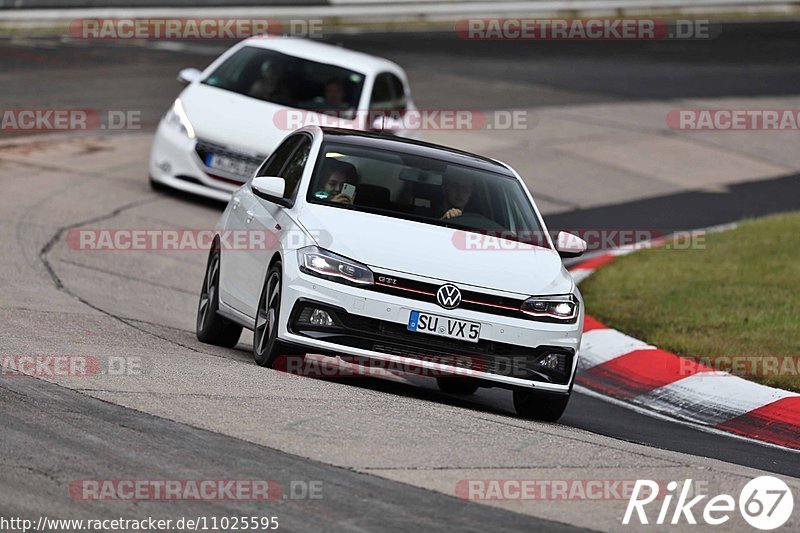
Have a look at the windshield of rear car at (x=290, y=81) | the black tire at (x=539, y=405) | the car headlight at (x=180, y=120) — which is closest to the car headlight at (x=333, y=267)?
the black tire at (x=539, y=405)

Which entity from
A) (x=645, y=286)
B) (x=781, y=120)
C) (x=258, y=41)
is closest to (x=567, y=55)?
(x=781, y=120)

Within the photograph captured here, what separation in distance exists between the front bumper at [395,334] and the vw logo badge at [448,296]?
36mm

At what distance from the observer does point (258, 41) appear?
1870 cm

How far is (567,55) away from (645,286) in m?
18.2

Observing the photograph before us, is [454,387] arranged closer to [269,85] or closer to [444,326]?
[444,326]

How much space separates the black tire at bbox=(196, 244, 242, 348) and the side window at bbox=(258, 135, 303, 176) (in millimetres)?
656

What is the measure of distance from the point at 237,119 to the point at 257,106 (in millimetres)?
402

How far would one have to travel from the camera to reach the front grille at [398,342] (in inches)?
358

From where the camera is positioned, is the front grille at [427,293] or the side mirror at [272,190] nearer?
the front grille at [427,293]

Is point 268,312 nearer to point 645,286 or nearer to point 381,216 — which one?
point 381,216

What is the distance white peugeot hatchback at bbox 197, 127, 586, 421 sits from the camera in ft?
29.9

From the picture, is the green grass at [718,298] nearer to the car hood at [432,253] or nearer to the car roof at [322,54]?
the car hood at [432,253]

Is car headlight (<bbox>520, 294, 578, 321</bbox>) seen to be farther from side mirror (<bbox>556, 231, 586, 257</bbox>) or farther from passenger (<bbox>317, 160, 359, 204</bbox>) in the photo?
passenger (<bbox>317, 160, 359, 204</bbox>)

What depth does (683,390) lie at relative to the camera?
37.3ft
